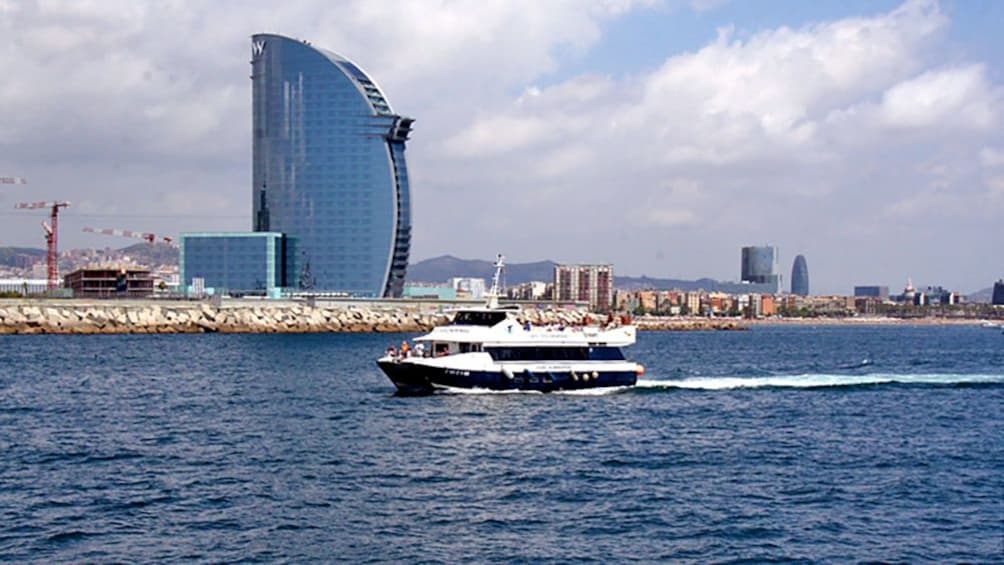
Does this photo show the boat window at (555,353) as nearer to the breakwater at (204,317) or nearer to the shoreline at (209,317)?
the shoreline at (209,317)

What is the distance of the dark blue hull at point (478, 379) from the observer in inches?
2100

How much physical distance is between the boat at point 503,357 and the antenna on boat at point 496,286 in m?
0.06

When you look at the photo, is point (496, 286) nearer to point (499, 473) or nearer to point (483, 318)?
point (483, 318)

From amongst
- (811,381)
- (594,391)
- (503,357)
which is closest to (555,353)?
(594,391)

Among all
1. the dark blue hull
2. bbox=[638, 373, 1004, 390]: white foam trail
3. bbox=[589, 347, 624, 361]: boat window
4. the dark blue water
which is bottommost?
the dark blue water

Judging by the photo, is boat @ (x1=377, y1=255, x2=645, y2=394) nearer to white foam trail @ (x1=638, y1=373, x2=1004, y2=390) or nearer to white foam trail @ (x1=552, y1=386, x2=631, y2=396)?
white foam trail @ (x1=552, y1=386, x2=631, y2=396)

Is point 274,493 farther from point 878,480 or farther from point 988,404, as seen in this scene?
point 988,404

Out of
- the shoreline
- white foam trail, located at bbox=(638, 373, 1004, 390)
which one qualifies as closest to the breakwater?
the shoreline

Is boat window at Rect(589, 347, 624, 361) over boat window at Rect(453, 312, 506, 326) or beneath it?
beneath

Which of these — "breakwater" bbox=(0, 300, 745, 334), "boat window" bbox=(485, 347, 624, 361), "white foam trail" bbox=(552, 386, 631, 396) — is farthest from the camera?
"breakwater" bbox=(0, 300, 745, 334)

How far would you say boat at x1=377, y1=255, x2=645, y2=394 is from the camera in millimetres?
53469

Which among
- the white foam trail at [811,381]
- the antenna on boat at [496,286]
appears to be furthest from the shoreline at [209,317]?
the antenna on boat at [496,286]

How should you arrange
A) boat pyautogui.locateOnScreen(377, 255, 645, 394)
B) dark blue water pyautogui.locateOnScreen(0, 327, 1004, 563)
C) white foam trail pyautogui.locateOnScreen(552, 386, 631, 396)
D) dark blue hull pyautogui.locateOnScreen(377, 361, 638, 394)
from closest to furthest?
dark blue water pyautogui.locateOnScreen(0, 327, 1004, 563)
dark blue hull pyautogui.locateOnScreen(377, 361, 638, 394)
boat pyautogui.locateOnScreen(377, 255, 645, 394)
white foam trail pyautogui.locateOnScreen(552, 386, 631, 396)

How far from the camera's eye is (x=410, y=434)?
42.0 m
